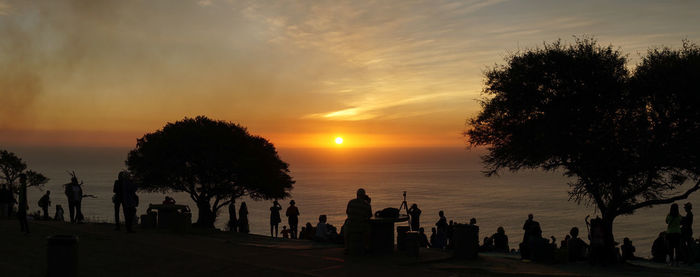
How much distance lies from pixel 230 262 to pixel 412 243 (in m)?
4.61

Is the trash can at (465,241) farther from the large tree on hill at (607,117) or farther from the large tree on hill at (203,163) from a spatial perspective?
the large tree on hill at (203,163)

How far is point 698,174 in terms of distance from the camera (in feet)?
64.6

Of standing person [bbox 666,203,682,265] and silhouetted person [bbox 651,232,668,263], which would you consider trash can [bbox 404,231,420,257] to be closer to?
standing person [bbox 666,203,682,265]

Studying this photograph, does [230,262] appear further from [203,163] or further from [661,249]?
[203,163]

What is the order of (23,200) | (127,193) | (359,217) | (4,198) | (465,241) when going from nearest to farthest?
Result: 1. (359,217)
2. (465,241)
3. (23,200)
4. (127,193)
5. (4,198)

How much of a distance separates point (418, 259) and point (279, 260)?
11.4 ft

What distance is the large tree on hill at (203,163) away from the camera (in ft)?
143

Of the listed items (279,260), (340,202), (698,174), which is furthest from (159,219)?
(340,202)

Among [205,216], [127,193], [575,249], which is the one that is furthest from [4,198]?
[575,249]

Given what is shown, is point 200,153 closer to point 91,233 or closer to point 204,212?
point 204,212

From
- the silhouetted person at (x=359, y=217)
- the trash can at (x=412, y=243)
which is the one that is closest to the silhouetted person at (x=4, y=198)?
the silhouetted person at (x=359, y=217)

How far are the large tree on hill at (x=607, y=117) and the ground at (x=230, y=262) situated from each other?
15.6 ft

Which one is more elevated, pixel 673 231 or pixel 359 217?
pixel 359 217

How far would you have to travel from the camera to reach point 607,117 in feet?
67.4
